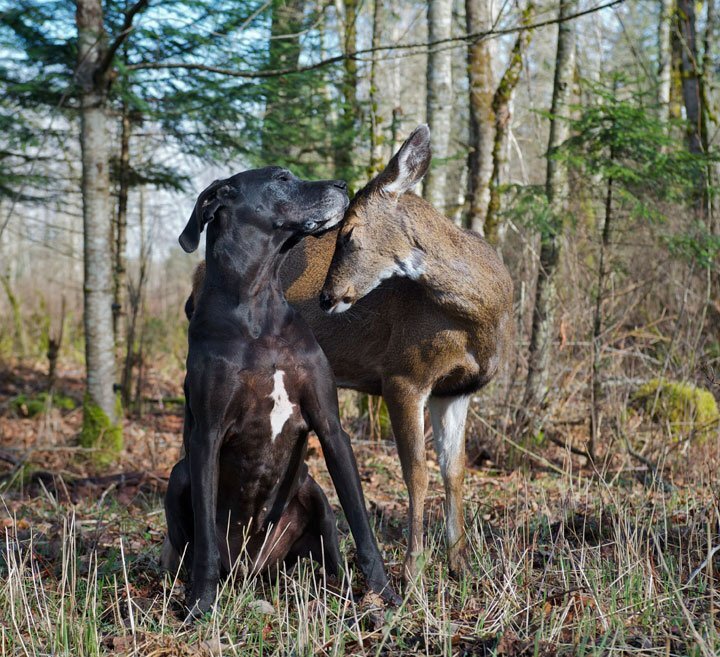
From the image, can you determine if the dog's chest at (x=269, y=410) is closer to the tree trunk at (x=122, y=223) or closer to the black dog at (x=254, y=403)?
the black dog at (x=254, y=403)

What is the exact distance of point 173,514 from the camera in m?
4.48

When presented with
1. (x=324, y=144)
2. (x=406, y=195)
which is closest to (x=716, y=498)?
(x=406, y=195)

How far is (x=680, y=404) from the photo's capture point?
8953 mm

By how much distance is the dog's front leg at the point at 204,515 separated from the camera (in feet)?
13.3

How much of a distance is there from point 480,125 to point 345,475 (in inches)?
217

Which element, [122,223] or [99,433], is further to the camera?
[122,223]

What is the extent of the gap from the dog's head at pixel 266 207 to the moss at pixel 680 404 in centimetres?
509

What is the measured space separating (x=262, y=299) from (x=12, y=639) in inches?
74.9

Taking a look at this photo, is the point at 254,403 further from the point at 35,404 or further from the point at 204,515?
the point at 35,404

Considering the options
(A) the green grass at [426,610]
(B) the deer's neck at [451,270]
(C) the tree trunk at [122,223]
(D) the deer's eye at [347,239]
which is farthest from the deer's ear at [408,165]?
(C) the tree trunk at [122,223]

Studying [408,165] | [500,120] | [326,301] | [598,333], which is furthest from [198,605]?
[500,120]

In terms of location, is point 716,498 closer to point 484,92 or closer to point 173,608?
point 173,608

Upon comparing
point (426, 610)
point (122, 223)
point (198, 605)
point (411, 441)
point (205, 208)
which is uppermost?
point (122, 223)

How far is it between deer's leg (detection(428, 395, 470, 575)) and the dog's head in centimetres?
177
